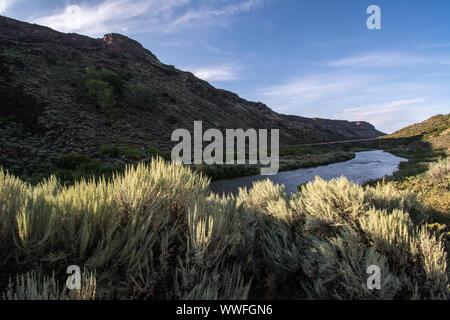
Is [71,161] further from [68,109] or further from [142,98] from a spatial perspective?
[142,98]

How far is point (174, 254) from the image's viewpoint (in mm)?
2062

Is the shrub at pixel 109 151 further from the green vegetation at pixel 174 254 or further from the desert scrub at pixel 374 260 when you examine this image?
the desert scrub at pixel 374 260

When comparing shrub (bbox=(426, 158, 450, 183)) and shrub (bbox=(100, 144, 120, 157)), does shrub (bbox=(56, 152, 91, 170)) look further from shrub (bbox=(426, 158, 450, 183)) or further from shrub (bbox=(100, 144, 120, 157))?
shrub (bbox=(426, 158, 450, 183))

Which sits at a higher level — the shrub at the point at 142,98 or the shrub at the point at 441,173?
the shrub at the point at 142,98

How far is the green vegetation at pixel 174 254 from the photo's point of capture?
162 cm

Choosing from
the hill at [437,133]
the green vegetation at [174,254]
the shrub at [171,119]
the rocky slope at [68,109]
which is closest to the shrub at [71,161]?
the rocky slope at [68,109]

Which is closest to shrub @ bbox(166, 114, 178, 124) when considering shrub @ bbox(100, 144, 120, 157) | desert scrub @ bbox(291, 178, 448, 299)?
shrub @ bbox(100, 144, 120, 157)

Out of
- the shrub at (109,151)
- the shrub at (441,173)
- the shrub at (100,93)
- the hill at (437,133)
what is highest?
the shrub at (100,93)

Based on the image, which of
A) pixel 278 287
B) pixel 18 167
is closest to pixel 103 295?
pixel 278 287

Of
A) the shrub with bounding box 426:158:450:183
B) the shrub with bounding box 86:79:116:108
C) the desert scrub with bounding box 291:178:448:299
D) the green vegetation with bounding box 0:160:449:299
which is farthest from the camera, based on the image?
the shrub with bounding box 86:79:116:108

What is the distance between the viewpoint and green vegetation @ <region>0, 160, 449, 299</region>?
162 cm

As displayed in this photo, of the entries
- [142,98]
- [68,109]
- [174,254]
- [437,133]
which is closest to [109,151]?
[68,109]

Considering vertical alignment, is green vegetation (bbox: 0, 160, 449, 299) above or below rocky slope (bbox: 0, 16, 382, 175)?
below
